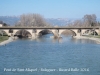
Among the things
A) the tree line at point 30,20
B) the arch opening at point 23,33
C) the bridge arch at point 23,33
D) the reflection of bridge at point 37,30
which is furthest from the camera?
the tree line at point 30,20

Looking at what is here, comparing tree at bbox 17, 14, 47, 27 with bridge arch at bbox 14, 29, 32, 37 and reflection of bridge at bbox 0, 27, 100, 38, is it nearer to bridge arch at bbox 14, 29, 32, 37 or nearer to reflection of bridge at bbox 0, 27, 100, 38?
bridge arch at bbox 14, 29, 32, 37

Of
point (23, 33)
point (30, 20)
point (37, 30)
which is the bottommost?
point (23, 33)

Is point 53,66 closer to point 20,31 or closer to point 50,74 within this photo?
point 50,74

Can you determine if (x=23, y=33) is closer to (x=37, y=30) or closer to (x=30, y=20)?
(x=37, y=30)

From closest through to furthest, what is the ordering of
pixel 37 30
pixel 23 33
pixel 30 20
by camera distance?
pixel 37 30
pixel 23 33
pixel 30 20

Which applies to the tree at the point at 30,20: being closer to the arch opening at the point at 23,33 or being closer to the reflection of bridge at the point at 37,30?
the arch opening at the point at 23,33

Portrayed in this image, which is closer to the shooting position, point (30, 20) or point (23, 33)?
point (23, 33)

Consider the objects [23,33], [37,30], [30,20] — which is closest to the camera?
[37,30]

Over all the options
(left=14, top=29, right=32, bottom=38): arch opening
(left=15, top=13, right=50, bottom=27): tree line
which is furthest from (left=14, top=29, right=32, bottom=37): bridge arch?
(left=15, top=13, right=50, bottom=27): tree line

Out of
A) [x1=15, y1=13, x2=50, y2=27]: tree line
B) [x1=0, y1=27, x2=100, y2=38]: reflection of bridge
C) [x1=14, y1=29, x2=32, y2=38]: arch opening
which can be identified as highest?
[x1=15, y1=13, x2=50, y2=27]: tree line

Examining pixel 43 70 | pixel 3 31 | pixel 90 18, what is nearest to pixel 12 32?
pixel 3 31

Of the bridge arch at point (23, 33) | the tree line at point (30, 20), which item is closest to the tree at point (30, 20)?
the tree line at point (30, 20)

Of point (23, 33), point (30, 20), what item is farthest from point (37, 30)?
point (30, 20)

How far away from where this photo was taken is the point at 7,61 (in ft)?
108
